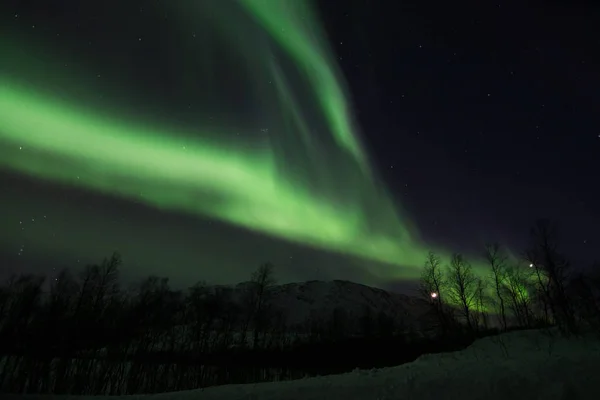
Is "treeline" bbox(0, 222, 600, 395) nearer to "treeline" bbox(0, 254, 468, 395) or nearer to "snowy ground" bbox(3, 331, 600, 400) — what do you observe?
"treeline" bbox(0, 254, 468, 395)

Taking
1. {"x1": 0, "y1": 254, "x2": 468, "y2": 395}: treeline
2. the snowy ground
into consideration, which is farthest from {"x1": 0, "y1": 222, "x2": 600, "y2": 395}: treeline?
the snowy ground

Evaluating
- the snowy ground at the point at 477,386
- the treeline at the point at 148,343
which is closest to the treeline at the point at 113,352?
the treeline at the point at 148,343

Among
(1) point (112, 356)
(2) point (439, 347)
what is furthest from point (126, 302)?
(2) point (439, 347)

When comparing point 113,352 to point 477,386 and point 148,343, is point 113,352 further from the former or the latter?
point 477,386

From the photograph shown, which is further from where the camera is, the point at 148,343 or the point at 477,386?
the point at 148,343

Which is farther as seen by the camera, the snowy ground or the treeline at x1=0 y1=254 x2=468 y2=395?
the treeline at x1=0 y1=254 x2=468 y2=395

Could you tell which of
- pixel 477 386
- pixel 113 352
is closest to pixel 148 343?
pixel 113 352

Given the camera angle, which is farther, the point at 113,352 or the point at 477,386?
the point at 113,352

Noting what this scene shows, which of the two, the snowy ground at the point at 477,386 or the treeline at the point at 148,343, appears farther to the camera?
the treeline at the point at 148,343

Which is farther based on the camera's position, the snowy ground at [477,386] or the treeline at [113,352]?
the treeline at [113,352]

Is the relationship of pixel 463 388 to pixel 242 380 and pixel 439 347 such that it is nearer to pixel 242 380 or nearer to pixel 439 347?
pixel 242 380

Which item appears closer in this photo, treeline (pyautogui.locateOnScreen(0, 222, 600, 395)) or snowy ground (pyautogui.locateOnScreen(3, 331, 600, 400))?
snowy ground (pyautogui.locateOnScreen(3, 331, 600, 400))

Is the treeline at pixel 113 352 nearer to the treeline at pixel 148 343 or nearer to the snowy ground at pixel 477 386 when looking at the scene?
the treeline at pixel 148 343

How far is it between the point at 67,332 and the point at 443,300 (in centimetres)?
5914
